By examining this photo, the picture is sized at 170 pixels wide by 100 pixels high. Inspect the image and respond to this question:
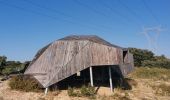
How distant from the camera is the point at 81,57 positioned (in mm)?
30578

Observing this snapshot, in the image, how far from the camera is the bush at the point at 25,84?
29.7m

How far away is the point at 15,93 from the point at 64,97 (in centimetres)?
531

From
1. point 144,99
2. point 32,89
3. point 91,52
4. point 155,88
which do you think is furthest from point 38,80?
point 155,88

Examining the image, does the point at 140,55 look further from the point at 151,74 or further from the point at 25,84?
the point at 25,84

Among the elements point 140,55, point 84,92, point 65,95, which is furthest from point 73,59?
point 140,55

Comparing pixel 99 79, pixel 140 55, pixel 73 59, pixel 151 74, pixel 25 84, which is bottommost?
pixel 25 84

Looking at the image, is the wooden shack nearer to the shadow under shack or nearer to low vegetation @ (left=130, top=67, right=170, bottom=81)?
the shadow under shack

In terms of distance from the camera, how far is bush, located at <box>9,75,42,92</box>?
29.7 m

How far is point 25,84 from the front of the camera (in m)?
30.2

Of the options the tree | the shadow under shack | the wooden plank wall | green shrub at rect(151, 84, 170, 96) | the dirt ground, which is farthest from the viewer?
the tree

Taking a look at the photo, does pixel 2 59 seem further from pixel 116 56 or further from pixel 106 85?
pixel 116 56

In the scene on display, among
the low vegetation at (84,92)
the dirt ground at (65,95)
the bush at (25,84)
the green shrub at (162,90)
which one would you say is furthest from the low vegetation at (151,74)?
the bush at (25,84)

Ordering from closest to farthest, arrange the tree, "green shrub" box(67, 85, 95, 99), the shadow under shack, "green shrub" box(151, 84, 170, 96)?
"green shrub" box(67, 85, 95, 99), "green shrub" box(151, 84, 170, 96), the shadow under shack, the tree

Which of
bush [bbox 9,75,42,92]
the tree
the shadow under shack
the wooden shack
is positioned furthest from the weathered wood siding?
the tree
